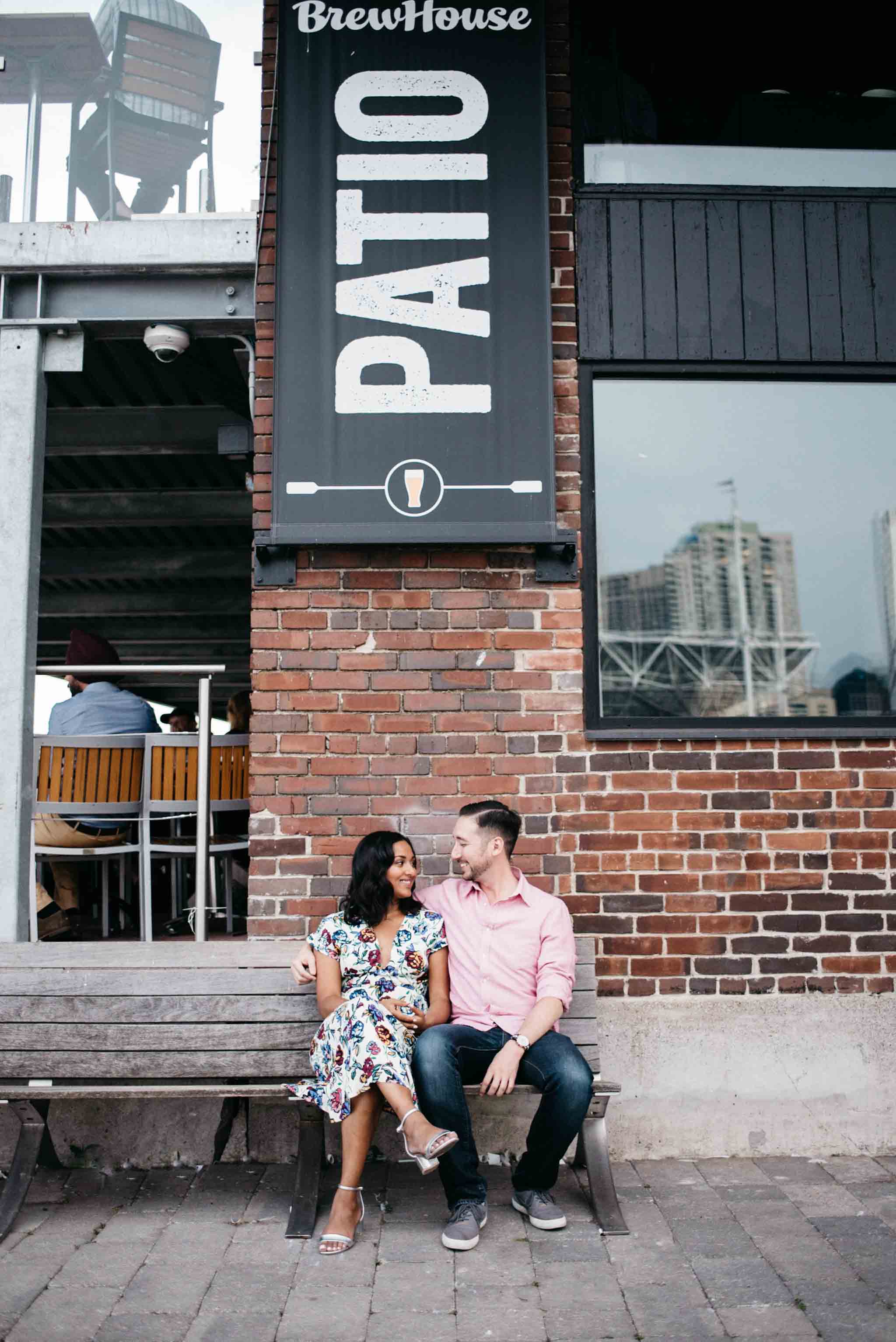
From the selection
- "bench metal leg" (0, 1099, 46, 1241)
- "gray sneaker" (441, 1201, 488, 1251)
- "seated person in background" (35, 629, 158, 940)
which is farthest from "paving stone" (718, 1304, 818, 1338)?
"seated person in background" (35, 629, 158, 940)

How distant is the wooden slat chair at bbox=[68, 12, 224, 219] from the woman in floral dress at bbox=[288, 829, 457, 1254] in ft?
10.9

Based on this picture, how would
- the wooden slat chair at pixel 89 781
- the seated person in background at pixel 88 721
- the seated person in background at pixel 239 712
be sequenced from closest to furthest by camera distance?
the wooden slat chair at pixel 89 781
the seated person in background at pixel 88 721
the seated person in background at pixel 239 712

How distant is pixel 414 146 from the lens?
4.42 metres

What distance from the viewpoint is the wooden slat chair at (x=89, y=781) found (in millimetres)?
5312

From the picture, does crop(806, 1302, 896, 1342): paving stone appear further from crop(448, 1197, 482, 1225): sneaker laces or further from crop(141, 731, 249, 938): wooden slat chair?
crop(141, 731, 249, 938): wooden slat chair

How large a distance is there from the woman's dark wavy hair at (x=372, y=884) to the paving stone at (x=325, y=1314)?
1120mm

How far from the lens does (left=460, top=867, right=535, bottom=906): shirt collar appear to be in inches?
152

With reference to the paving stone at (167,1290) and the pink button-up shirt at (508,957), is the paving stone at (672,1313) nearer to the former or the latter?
the pink button-up shirt at (508,957)

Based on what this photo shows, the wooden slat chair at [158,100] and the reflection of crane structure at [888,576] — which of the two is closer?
the reflection of crane structure at [888,576]

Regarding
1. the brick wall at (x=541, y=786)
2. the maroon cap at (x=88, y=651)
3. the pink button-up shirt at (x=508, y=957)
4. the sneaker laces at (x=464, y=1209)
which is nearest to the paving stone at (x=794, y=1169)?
the brick wall at (x=541, y=786)

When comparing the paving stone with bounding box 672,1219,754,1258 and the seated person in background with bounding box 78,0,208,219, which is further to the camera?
the seated person in background with bounding box 78,0,208,219

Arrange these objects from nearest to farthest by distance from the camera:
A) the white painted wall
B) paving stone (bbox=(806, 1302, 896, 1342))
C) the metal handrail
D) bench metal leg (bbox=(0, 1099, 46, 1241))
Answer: paving stone (bbox=(806, 1302, 896, 1342)) → bench metal leg (bbox=(0, 1099, 46, 1241)) → the white painted wall → the metal handrail

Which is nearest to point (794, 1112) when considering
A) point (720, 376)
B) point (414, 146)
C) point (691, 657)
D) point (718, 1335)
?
point (718, 1335)

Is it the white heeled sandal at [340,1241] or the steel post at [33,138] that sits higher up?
the steel post at [33,138]
